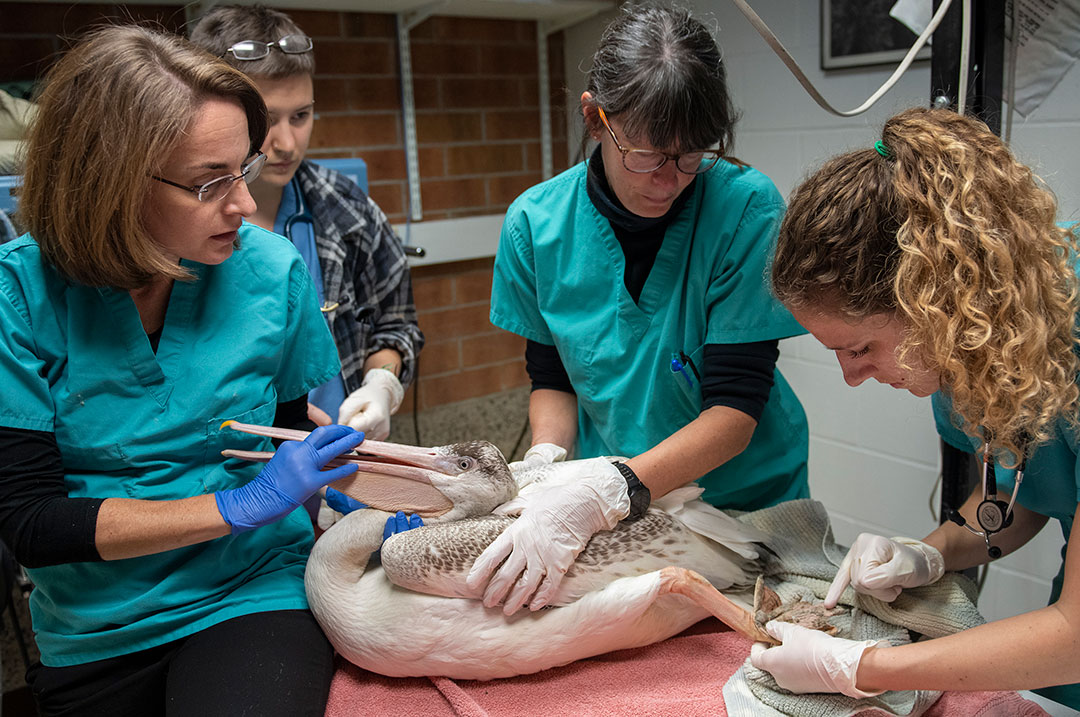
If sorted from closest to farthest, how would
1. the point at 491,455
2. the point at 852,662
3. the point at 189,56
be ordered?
1. the point at 852,662
2. the point at 189,56
3. the point at 491,455

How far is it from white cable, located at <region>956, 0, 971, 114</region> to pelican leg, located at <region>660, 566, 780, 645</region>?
3.11 feet

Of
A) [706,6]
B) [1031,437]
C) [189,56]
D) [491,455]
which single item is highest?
[706,6]

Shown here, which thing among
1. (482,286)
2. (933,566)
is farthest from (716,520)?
(482,286)

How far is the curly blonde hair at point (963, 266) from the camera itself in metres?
0.98

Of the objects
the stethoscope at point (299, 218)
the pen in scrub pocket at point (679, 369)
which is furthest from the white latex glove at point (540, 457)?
the stethoscope at point (299, 218)

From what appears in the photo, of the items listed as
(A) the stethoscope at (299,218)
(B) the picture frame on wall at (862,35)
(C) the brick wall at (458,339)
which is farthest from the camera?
(C) the brick wall at (458,339)

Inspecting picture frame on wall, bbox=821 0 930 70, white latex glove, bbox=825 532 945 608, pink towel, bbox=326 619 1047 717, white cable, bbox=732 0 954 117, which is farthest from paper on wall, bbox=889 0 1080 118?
pink towel, bbox=326 619 1047 717

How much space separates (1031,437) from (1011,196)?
0.32 meters

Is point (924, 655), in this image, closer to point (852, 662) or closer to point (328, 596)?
point (852, 662)

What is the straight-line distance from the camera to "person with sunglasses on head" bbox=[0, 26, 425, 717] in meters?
1.17

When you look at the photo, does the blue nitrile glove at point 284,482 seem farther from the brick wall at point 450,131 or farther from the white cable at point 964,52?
the brick wall at point 450,131

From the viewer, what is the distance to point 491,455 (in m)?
1.39

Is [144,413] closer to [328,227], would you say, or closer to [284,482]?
[284,482]

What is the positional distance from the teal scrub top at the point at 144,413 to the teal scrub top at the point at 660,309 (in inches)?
20.6
